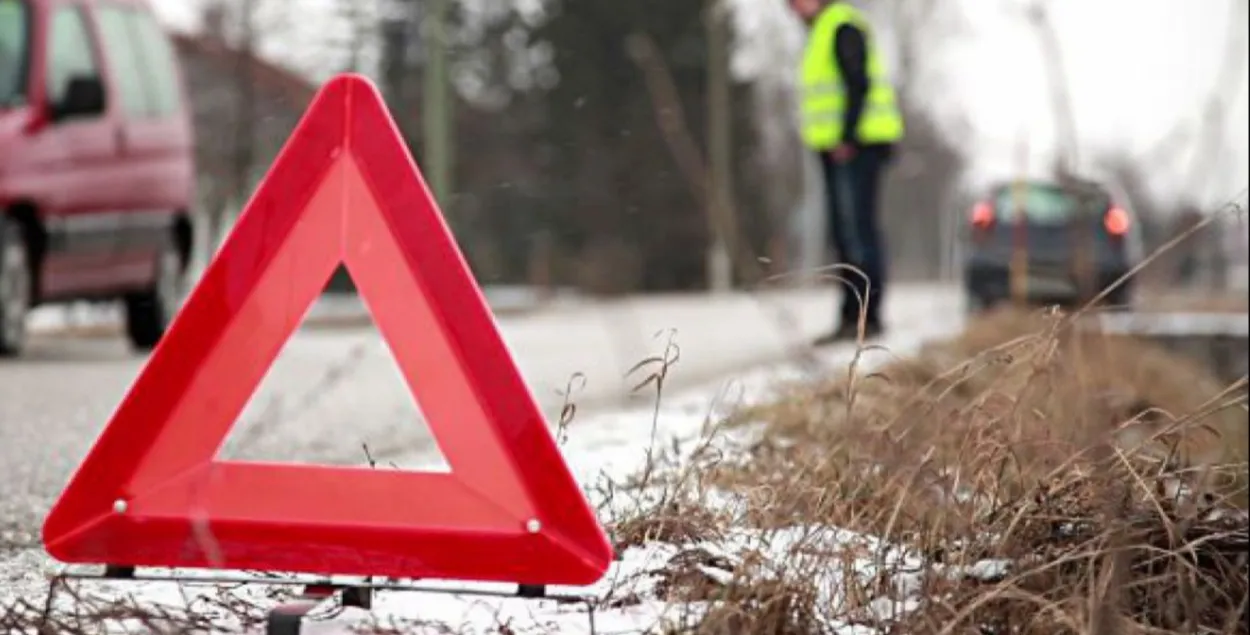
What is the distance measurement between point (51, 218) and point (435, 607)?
8.10 metres

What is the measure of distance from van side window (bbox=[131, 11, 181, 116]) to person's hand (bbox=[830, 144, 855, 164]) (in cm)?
419

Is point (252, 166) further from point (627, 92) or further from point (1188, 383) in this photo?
point (1188, 383)

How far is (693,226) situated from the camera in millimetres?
42812

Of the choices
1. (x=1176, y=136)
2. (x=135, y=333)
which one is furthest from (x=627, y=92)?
(x=1176, y=136)

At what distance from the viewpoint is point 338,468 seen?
288 centimetres

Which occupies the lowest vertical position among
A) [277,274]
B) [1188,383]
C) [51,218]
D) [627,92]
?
[627,92]

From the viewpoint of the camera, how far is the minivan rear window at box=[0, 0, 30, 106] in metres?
10.6

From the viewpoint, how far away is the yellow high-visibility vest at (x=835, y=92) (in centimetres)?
999

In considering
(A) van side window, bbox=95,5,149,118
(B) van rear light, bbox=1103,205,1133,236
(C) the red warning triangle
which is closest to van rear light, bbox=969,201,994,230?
(B) van rear light, bbox=1103,205,1133,236

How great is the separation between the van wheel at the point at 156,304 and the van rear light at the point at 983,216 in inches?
325

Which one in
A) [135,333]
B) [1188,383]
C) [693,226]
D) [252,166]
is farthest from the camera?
[693,226]

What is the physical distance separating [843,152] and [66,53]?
4212 millimetres

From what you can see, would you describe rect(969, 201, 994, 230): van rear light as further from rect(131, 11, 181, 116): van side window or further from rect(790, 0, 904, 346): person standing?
rect(131, 11, 181, 116): van side window

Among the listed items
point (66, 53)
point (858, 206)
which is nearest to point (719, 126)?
point (66, 53)
